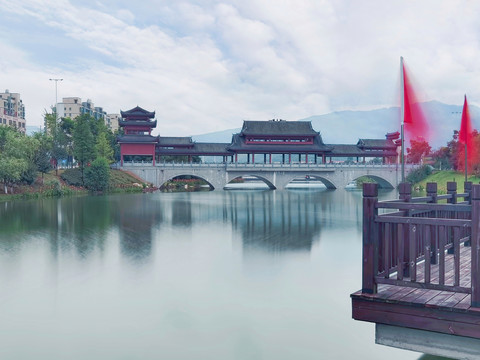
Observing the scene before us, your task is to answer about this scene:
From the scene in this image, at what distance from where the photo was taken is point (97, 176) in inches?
2275

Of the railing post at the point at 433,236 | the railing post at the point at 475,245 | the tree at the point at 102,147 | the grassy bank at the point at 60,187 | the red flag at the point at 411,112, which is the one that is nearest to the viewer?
the railing post at the point at 475,245

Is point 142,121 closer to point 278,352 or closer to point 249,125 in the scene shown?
point 249,125

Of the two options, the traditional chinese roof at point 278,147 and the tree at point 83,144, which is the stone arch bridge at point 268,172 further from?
the tree at point 83,144

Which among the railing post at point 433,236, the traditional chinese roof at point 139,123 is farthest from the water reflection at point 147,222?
the traditional chinese roof at point 139,123

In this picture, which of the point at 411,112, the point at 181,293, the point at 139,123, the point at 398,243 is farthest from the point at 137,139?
the point at 398,243

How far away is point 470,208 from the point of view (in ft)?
20.2

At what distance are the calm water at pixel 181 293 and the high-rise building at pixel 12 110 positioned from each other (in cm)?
7266

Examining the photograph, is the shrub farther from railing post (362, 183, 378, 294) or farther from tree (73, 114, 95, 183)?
railing post (362, 183, 378, 294)

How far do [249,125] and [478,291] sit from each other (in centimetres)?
6651

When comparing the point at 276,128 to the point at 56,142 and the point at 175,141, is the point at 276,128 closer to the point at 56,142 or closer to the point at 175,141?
the point at 175,141

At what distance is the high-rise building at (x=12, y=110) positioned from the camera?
90.7 metres

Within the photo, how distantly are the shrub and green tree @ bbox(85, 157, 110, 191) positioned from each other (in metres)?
1.47

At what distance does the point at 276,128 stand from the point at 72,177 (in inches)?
1240

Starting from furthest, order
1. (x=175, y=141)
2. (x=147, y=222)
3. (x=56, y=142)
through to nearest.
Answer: (x=175, y=141) → (x=56, y=142) → (x=147, y=222)
